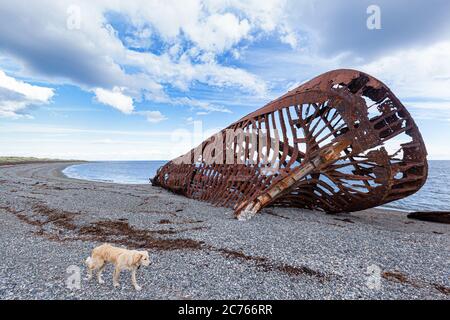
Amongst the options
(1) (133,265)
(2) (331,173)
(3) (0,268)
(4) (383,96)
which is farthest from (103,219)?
(4) (383,96)

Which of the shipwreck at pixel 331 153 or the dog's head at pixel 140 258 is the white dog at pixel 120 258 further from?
the shipwreck at pixel 331 153

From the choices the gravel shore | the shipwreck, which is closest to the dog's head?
the gravel shore

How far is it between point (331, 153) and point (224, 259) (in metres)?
7.25

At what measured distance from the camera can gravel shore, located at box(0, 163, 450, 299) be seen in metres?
5.21

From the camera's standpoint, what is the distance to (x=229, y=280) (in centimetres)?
564

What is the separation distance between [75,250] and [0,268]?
1.66 m

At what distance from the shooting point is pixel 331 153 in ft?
37.2

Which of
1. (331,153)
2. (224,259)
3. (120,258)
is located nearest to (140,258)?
(120,258)

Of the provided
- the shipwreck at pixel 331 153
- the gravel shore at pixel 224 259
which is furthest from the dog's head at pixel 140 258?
the shipwreck at pixel 331 153

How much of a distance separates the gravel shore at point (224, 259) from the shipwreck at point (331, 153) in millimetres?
2453

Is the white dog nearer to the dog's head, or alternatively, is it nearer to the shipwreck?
the dog's head

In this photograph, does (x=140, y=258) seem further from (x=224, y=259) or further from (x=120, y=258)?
(x=224, y=259)
